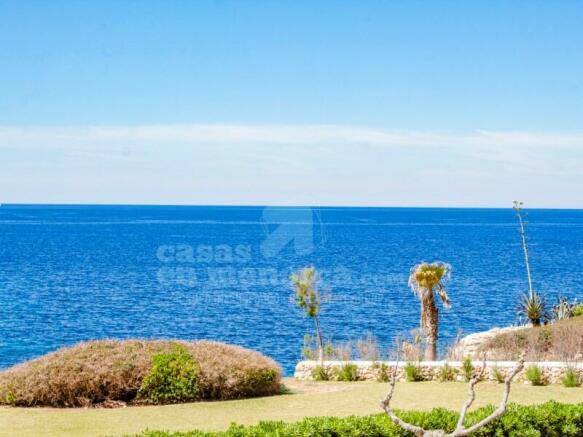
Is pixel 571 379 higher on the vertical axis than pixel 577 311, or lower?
higher

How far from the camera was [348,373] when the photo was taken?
64.4ft

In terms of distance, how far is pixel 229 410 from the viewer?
1552cm

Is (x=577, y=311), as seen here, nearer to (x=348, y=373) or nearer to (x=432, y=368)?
(x=432, y=368)

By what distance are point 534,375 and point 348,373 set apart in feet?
14.1

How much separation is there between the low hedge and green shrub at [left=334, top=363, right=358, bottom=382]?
7.14 meters

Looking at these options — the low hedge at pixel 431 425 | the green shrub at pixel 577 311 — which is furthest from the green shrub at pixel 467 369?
the green shrub at pixel 577 311

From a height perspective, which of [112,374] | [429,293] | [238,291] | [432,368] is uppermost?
[429,293]

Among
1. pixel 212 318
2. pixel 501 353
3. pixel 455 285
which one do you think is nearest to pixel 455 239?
pixel 455 285

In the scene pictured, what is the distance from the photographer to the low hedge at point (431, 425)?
11.6 meters

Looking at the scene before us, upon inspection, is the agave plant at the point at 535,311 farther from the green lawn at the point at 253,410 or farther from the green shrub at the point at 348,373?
the green lawn at the point at 253,410

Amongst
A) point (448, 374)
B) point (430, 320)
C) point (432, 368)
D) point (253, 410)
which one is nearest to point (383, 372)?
point (432, 368)

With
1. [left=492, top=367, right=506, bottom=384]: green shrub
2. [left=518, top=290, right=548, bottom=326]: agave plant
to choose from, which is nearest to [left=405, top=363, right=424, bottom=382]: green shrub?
[left=492, top=367, right=506, bottom=384]: green shrub

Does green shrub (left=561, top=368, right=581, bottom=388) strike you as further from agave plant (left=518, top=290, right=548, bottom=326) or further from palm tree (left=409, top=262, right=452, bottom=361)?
agave plant (left=518, top=290, right=548, bottom=326)

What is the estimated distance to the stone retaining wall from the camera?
1831 cm
